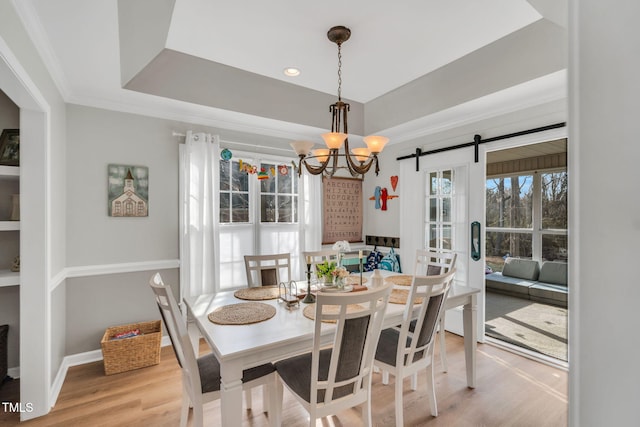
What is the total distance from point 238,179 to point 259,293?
1.75 m

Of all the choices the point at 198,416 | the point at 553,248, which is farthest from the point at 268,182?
the point at 553,248

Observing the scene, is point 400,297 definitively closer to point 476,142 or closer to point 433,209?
point 433,209

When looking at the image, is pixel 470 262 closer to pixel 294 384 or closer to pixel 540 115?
pixel 540 115

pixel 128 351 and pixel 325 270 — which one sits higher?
pixel 325 270

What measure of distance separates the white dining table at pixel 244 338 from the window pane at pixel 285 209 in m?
1.85

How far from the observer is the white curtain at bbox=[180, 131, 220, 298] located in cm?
321

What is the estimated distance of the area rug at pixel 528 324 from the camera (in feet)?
10.5

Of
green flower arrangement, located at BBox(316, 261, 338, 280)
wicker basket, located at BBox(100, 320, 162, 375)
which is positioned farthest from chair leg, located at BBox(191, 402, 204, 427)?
wicker basket, located at BBox(100, 320, 162, 375)

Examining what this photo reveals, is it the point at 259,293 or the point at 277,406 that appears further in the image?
the point at 259,293

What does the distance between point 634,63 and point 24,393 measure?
10.5 ft

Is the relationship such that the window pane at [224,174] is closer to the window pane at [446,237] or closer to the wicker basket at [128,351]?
the wicker basket at [128,351]

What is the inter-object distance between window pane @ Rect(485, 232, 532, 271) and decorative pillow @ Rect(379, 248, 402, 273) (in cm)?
309

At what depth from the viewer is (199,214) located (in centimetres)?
330

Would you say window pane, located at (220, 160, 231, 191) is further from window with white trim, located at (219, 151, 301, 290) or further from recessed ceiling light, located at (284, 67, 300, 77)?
recessed ceiling light, located at (284, 67, 300, 77)
